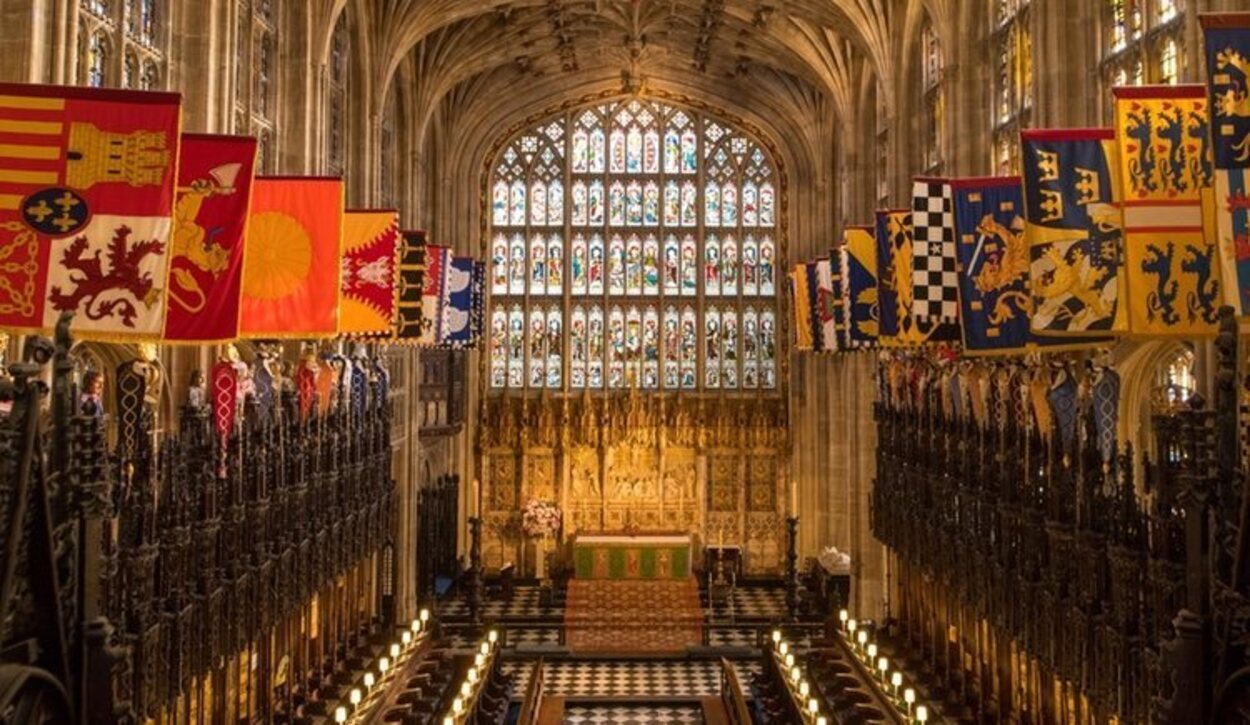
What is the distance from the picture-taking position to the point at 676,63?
30453 mm

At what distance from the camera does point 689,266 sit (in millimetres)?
32031

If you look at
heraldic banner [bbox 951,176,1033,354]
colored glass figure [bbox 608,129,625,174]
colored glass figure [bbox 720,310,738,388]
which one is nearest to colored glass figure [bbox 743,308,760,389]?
colored glass figure [bbox 720,310,738,388]

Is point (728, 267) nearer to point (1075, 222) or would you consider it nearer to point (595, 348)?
point (595, 348)

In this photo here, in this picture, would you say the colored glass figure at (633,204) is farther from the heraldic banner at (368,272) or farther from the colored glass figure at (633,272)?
the heraldic banner at (368,272)

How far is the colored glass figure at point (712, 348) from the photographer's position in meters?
31.8

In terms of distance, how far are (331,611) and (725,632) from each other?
10.7m

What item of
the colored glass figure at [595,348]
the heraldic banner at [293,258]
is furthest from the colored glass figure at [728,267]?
the heraldic banner at [293,258]

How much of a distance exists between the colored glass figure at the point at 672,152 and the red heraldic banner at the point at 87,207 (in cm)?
2453

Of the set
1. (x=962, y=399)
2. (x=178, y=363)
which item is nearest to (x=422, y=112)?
(x=178, y=363)

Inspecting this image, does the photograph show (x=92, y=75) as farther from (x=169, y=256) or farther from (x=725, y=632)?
(x=725, y=632)

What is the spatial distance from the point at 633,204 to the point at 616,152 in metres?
1.60

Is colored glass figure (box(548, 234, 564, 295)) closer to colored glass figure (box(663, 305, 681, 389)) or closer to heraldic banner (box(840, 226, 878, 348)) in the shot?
colored glass figure (box(663, 305, 681, 389))

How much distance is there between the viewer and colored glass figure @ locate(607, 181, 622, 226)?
105 feet

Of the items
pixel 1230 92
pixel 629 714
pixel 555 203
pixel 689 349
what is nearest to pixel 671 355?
pixel 689 349
